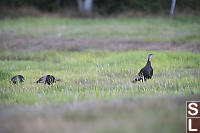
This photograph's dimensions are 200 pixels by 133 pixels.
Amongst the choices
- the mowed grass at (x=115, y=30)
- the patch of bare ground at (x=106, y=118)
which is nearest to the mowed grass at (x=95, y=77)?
the patch of bare ground at (x=106, y=118)

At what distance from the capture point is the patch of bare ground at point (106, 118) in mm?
2494

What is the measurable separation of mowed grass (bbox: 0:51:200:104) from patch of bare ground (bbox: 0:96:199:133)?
0.92 metres

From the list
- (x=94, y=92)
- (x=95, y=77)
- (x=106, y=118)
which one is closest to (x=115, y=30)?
(x=95, y=77)

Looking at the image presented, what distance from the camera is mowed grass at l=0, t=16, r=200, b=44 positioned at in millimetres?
13891

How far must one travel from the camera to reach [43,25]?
21.3 meters

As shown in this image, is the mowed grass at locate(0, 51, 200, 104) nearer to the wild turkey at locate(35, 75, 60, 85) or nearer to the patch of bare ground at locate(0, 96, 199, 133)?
the wild turkey at locate(35, 75, 60, 85)

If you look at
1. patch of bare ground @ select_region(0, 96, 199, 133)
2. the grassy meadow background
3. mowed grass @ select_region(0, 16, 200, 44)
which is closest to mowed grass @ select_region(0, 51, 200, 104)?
the grassy meadow background

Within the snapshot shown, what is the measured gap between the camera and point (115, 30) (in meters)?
17.7

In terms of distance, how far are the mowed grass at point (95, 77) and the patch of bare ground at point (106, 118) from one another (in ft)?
3.01

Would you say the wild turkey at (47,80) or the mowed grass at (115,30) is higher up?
the mowed grass at (115,30)

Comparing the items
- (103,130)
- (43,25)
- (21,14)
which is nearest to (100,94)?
(103,130)

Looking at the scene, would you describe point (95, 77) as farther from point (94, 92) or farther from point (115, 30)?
→ point (115, 30)

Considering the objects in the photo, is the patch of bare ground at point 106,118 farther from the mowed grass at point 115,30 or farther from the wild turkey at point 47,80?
the mowed grass at point 115,30

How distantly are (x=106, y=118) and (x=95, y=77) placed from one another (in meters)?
3.58
